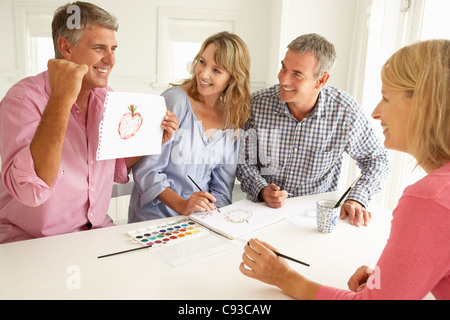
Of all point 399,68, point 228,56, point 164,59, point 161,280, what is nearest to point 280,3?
point 164,59

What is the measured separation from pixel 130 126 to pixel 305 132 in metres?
0.97

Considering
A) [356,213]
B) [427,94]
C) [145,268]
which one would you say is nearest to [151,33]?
[356,213]

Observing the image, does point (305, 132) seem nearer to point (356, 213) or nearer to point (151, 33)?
point (356, 213)

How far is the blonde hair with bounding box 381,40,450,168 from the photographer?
2.68 feet

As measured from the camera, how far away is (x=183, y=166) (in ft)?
6.00

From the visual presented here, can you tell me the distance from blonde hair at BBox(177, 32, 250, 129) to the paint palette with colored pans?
2.36 feet

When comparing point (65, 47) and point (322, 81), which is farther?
point (322, 81)

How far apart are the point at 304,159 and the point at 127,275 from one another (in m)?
1.25

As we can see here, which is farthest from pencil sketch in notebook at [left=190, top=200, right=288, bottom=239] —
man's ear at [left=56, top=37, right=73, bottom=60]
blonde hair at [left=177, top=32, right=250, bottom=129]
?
man's ear at [left=56, top=37, right=73, bottom=60]

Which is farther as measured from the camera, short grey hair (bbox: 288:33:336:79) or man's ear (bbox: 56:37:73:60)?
short grey hair (bbox: 288:33:336:79)

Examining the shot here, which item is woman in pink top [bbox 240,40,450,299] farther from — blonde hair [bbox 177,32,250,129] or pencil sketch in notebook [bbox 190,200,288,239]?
blonde hair [bbox 177,32,250,129]

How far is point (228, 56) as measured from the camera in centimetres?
189

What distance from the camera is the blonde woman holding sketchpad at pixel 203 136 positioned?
176cm
